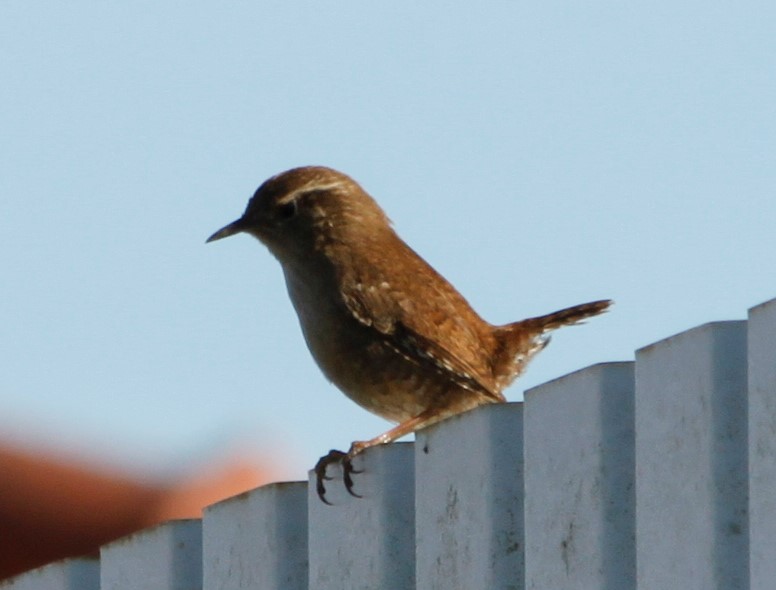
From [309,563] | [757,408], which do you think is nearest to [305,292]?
[309,563]

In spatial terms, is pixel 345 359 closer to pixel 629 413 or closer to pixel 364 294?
pixel 364 294

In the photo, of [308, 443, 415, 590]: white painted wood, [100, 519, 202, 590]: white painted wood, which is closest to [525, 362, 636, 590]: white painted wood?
[308, 443, 415, 590]: white painted wood

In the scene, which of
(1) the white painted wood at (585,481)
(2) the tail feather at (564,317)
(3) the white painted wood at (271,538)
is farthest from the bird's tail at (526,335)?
(1) the white painted wood at (585,481)

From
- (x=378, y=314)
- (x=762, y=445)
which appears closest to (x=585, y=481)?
(x=762, y=445)

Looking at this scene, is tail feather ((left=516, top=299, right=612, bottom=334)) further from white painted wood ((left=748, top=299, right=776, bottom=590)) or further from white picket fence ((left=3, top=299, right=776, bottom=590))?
white painted wood ((left=748, top=299, right=776, bottom=590))

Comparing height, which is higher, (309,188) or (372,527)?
(309,188)

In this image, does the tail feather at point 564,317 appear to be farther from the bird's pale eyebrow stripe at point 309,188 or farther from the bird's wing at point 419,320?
the bird's pale eyebrow stripe at point 309,188

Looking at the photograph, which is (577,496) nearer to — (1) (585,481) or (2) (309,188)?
(1) (585,481)
